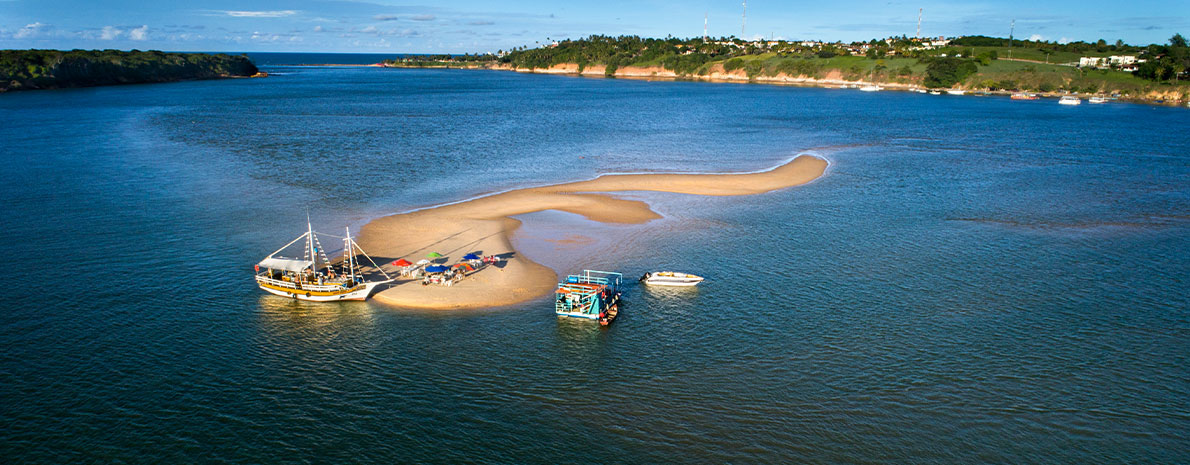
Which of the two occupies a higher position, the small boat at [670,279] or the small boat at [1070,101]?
the small boat at [1070,101]

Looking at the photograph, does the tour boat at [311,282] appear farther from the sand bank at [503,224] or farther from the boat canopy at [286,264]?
the sand bank at [503,224]

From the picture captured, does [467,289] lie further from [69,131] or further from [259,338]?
[69,131]

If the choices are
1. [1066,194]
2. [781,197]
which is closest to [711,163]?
[781,197]

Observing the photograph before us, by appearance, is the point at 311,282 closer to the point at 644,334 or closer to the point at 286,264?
the point at 286,264

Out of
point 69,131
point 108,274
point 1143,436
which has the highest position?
point 69,131

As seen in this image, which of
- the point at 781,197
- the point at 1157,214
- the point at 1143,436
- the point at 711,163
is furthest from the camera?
the point at 711,163

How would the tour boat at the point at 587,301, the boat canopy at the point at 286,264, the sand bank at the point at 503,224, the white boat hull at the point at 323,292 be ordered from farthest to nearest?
the sand bank at the point at 503,224, the boat canopy at the point at 286,264, the white boat hull at the point at 323,292, the tour boat at the point at 587,301

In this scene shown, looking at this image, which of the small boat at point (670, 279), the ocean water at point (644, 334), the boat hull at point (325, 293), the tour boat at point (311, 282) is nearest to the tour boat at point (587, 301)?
the ocean water at point (644, 334)
